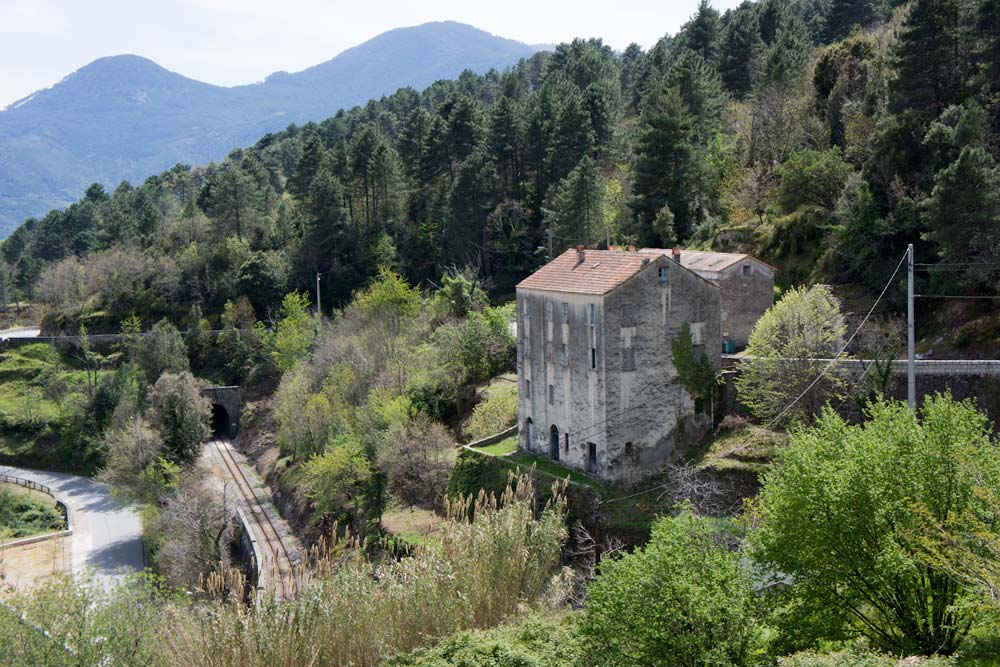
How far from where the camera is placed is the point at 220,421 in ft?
228

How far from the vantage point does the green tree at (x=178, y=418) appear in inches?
2042

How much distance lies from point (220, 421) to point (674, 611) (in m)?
58.2

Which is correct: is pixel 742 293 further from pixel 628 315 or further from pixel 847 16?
pixel 847 16

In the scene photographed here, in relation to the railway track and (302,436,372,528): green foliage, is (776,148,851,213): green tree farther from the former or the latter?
the railway track

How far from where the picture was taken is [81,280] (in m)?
84.9

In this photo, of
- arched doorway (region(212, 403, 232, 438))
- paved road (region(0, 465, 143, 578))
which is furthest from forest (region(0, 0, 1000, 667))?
arched doorway (region(212, 403, 232, 438))

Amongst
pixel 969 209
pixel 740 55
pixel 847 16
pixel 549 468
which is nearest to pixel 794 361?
pixel 969 209

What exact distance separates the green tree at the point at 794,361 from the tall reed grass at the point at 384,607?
34.3 ft

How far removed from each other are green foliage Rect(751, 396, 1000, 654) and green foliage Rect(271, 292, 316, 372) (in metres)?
45.7

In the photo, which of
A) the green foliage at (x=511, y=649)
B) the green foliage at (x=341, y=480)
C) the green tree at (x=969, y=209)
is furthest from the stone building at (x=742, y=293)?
the green foliage at (x=511, y=649)

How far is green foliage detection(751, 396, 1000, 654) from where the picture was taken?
57.9 ft

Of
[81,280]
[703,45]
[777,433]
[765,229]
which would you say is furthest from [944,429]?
[81,280]

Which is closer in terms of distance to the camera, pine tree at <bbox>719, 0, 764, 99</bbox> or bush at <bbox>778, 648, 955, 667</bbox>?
bush at <bbox>778, 648, 955, 667</bbox>

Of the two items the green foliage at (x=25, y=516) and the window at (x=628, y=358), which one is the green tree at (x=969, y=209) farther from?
the green foliage at (x=25, y=516)
